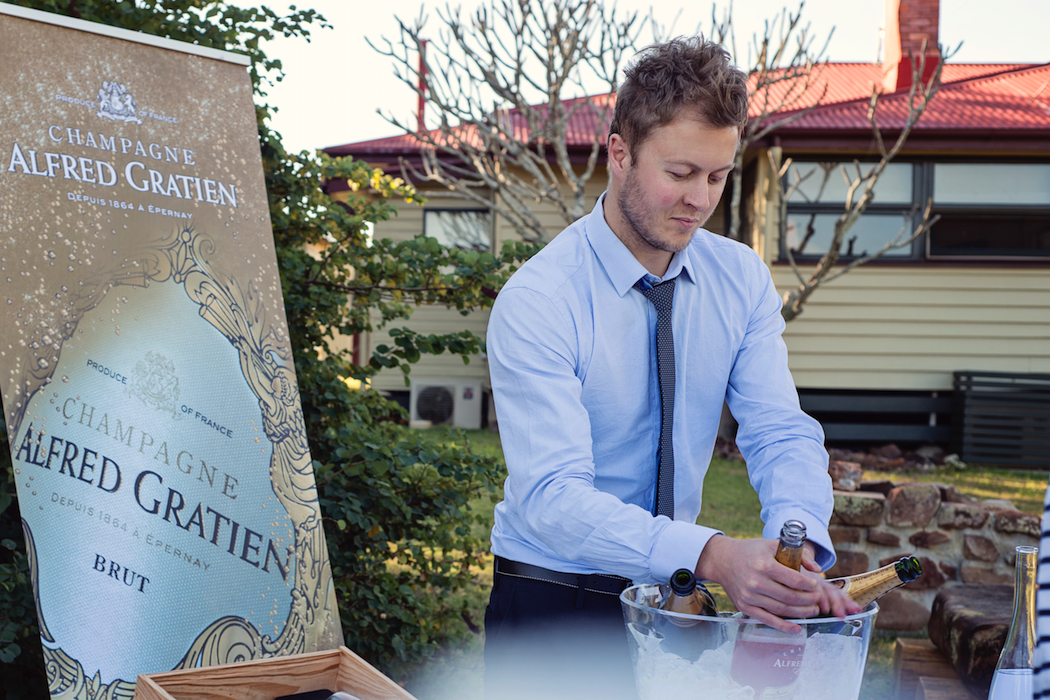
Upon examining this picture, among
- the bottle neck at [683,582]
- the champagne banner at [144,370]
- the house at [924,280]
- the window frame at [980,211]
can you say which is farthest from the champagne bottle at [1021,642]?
the window frame at [980,211]

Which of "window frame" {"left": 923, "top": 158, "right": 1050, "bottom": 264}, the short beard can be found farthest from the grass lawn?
"window frame" {"left": 923, "top": 158, "right": 1050, "bottom": 264}

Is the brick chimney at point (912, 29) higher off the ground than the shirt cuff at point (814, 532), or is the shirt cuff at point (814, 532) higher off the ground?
the brick chimney at point (912, 29)

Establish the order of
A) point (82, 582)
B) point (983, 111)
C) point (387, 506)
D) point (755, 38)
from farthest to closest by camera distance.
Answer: point (983, 111) < point (755, 38) < point (387, 506) < point (82, 582)

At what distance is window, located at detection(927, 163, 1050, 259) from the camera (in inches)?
365

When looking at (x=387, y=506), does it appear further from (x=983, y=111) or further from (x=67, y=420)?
(x=983, y=111)

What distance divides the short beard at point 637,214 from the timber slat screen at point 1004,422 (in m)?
8.27

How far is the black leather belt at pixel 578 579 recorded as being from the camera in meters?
1.80

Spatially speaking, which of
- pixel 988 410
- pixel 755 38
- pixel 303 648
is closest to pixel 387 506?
pixel 303 648

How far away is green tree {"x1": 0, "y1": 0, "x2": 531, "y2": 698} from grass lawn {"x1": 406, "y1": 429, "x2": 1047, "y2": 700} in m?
0.18

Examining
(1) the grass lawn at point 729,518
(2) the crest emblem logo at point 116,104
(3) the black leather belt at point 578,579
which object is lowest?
(1) the grass lawn at point 729,518

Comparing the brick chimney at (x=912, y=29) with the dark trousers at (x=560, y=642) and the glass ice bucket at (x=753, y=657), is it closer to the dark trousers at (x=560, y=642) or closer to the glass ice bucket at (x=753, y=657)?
the dark trousers at (x=560, y=642)

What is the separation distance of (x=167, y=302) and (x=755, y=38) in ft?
18.9

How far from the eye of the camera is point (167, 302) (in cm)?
227

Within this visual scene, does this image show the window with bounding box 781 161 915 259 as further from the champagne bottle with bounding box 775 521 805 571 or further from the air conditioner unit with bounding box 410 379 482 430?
the champagne bottle with bounding box 775 521 805 571
